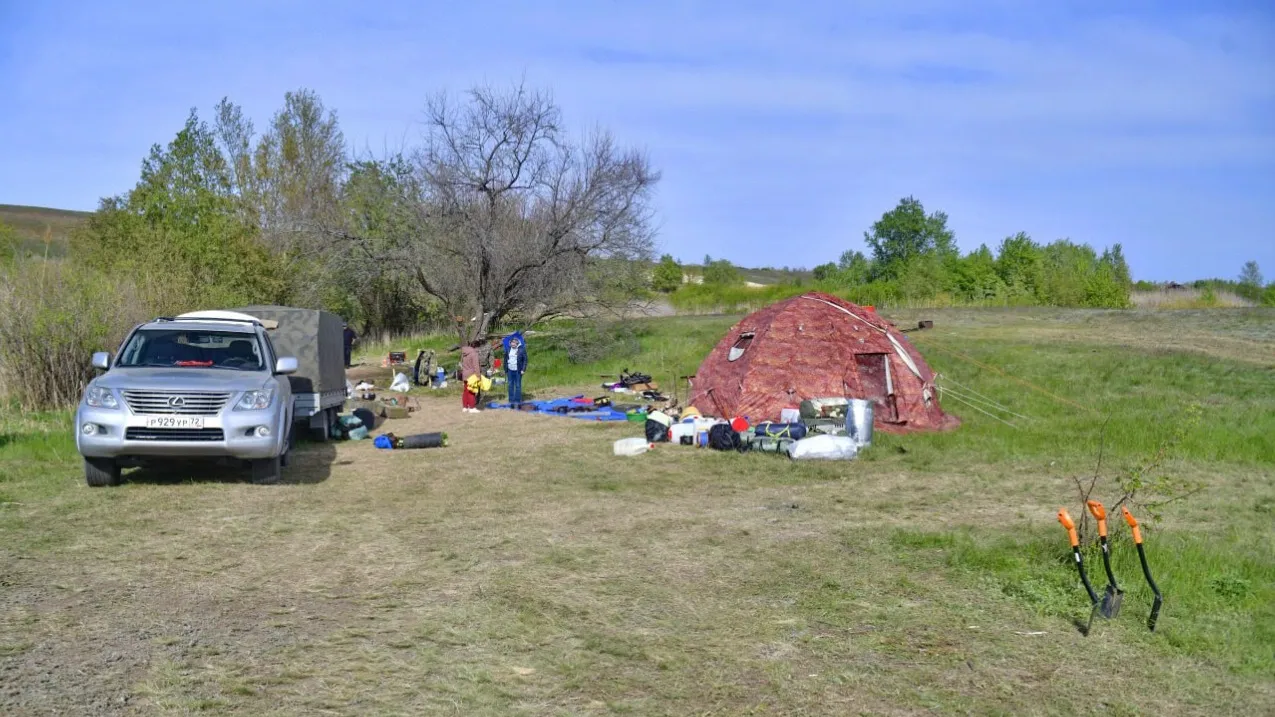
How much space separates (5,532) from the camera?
880cm

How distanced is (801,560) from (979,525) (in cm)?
233

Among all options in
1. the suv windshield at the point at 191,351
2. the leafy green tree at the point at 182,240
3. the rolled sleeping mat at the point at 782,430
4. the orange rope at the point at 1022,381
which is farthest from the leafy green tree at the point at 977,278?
the suv windshield at the point at 191,351

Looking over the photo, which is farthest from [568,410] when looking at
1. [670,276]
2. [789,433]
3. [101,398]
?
[670,276]

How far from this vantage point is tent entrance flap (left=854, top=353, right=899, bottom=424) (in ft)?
55.1

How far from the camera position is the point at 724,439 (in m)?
14.6

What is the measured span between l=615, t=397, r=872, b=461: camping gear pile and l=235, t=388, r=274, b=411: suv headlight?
4969 mm

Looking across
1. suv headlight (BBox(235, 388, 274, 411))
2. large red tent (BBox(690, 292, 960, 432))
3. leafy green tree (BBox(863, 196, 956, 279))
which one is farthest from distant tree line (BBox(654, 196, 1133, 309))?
suv headlight (BBox(235, 388, 274, 411))

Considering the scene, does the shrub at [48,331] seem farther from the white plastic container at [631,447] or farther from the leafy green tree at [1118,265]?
the leafy green tree at [1118,265]

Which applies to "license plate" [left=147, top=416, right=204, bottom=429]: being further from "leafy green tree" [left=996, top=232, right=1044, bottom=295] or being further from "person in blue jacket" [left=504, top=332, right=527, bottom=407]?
"leafy green tree" [left=996, top=232, right=1044, bottom=295]

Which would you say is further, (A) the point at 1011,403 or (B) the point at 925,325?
(B) the point at 925,325

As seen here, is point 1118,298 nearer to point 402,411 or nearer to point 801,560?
point 402,411

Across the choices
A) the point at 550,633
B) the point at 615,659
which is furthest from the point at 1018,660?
the point at 550,633

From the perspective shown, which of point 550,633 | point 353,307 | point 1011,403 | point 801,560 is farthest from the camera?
point 353,307

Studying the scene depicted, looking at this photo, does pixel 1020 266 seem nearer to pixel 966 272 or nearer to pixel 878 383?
pixel 966 272
